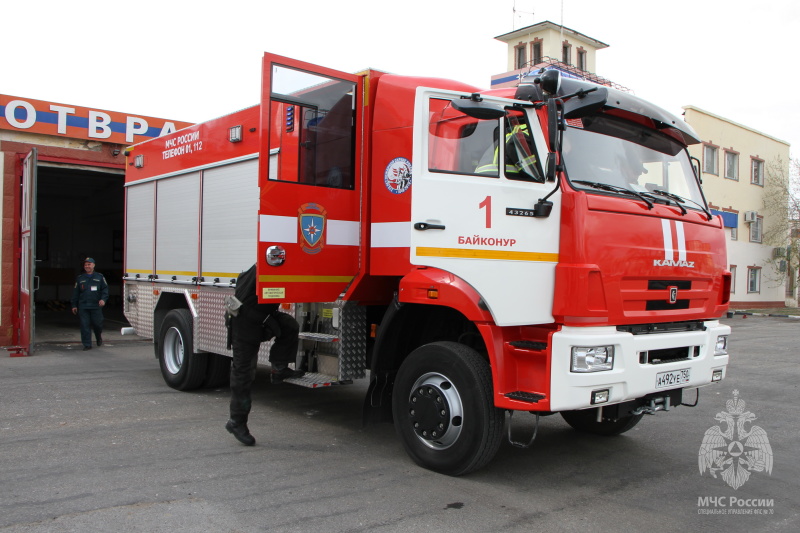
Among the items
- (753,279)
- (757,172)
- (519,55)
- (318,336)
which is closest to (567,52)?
(519,55)

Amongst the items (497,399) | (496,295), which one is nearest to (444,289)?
(496,295)

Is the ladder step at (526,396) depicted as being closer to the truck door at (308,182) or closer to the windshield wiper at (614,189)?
the windshield wiper at (614,189)

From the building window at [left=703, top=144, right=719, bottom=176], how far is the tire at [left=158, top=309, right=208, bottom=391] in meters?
26.5

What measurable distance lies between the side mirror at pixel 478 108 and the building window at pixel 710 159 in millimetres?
27382

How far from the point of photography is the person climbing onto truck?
18.3ft

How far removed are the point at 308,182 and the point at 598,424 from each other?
3575 millimetres

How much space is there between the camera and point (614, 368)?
4.39 m

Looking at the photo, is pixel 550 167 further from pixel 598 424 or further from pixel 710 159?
pixel 710 159

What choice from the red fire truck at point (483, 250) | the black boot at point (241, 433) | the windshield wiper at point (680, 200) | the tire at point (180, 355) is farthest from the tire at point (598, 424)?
the tire at point (180, 355)

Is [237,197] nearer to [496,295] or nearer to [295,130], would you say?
[295,130]

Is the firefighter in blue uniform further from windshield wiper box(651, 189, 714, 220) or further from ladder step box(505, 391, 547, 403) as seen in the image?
windshield wiper box(651, 189, 714, 220)

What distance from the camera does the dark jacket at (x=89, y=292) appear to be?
12289 millimetres

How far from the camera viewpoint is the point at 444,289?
4.74 meters

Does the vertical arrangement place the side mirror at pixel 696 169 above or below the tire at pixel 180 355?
above
